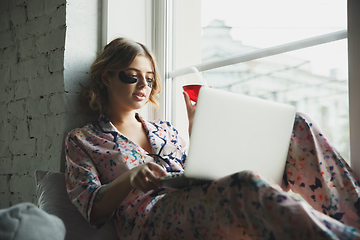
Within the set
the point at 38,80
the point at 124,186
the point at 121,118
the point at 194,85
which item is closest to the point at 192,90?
the point at 194,85

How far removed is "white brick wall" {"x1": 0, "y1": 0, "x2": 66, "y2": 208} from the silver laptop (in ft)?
2.85

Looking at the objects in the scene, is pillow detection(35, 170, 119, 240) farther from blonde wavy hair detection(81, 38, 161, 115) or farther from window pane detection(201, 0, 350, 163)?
window pane detection(201, 0, 350, 163)

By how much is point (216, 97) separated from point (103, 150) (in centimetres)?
64

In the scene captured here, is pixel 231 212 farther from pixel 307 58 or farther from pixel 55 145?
pixel 55 145

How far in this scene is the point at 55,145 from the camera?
58.9 inches

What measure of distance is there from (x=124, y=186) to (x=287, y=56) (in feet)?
2.86

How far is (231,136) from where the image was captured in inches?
33.4

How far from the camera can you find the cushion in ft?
A: 2.03

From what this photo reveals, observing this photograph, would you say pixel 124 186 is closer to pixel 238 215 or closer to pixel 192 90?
pixel 238 215

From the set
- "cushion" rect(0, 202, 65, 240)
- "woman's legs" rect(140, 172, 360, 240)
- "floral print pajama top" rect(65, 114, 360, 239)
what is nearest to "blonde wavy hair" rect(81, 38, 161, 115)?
"floral print pajama top" rect(65, 114, 360, 239)

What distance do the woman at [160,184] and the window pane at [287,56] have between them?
26 centimetres

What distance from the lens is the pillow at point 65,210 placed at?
3.73 ft

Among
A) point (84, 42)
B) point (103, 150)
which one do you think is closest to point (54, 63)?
point (84, 42)

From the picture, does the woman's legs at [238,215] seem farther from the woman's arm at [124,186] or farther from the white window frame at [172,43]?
the white window frame at [172,43]
